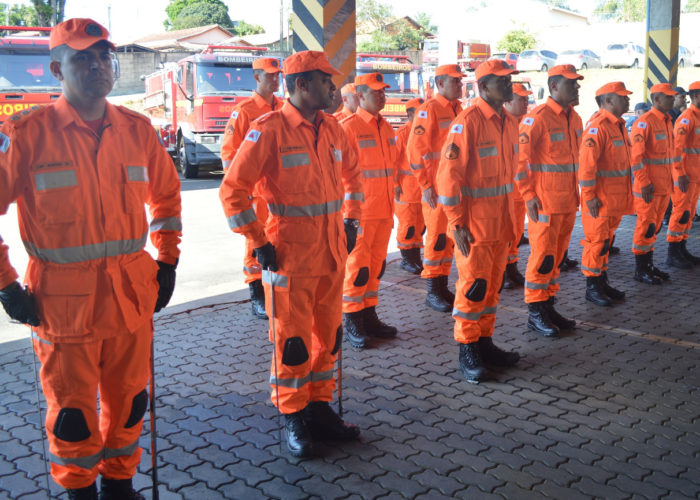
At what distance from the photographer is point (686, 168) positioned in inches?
316

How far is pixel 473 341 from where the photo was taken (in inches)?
186

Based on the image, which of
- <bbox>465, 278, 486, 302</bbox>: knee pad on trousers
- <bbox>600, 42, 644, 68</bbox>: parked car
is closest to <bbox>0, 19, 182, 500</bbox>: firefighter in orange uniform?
<bbox>465, 278, 486, 302</bbox>: knee pad on trousers

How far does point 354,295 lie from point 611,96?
10.5 ft

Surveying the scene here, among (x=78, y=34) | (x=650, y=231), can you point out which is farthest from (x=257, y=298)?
(x=650, y=231)

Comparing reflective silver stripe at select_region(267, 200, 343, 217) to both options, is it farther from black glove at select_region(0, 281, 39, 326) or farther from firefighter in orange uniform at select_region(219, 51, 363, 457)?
black glove at select_region(0, 281, 39, 326)

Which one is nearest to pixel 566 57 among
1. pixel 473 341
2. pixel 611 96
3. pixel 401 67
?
pixel 401 67

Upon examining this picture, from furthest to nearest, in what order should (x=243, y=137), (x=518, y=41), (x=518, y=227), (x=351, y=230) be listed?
(x=518, y=41) < (x=518, y=227) < (x=243, y=137) < (x=351, y=230)

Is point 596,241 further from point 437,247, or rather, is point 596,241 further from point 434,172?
point 434,172

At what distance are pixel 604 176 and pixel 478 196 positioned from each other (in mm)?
2212

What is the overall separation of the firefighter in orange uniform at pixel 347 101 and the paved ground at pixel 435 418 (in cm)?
197

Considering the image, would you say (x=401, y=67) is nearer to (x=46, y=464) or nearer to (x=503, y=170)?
(x=503, y=170)

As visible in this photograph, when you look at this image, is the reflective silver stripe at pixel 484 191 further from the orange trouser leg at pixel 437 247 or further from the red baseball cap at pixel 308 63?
the orange trouser leg at pixel 437 247

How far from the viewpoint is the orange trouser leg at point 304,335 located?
3.63 meters

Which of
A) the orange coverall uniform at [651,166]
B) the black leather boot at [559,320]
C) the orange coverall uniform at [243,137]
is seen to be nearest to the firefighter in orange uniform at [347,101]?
the orange coverall uniform at [243,137]
